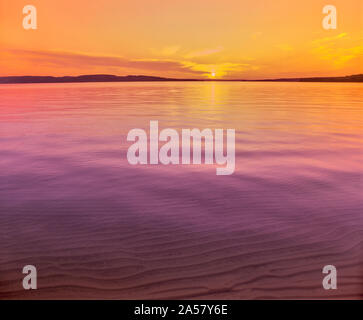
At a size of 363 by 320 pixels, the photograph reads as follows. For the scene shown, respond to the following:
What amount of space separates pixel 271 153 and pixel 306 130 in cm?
318

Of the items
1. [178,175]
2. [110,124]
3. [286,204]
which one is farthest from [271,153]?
[110,124]

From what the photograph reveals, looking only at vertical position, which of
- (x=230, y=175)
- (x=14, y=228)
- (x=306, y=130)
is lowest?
(x=14, y=228)

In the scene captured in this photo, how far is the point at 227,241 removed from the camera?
3240 mm

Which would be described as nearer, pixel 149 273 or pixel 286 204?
pixel 149 273

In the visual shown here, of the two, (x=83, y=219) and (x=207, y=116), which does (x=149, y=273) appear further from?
(x=207, y=116)

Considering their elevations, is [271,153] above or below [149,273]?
above

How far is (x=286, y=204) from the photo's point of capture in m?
4.14

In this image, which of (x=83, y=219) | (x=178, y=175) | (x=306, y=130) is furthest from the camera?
(x=306, y=130)

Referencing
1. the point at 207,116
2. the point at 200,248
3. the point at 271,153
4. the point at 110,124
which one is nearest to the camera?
the point at 200,248
